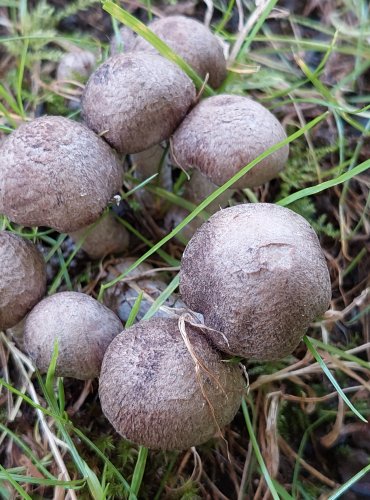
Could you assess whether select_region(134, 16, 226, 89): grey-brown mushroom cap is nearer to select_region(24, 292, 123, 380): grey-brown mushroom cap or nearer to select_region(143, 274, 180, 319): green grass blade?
select_region(143, 274, 180, 319): green grass blade

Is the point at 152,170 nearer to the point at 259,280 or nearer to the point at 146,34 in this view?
the point at 146,34

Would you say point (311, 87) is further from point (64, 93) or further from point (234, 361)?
point (234, 361)

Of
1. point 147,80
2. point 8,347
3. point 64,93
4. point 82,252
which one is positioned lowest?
point 8,347

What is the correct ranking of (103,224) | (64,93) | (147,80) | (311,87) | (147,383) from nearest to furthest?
(147,383) → (147,80) → (103,224) → (64,93) → (311,87)

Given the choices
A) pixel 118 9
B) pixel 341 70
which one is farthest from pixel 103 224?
pixel 341 70

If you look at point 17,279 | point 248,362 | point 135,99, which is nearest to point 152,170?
point 135,99

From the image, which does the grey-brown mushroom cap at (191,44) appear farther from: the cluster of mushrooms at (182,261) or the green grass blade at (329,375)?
the green grass blade at (329,375)
